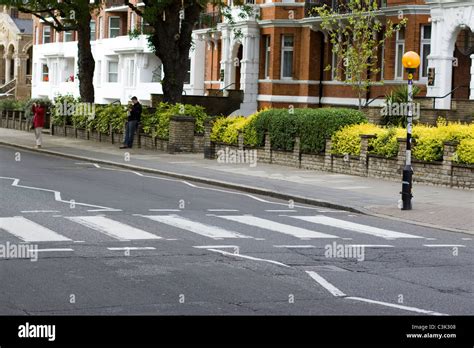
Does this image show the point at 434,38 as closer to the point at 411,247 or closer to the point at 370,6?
the point at 370,6

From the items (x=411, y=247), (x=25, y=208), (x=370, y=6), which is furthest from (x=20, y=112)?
(x=411, y=247)

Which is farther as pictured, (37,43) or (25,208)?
(37,43)

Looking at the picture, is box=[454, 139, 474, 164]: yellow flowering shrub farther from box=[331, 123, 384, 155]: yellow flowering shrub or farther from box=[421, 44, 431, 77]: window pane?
box=[421, 44, 431, 77]: window pane

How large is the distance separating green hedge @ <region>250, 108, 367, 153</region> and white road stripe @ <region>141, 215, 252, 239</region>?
1216 cm

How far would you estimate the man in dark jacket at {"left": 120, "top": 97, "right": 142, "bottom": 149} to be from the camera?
131 feet

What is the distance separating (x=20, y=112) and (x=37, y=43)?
3203 cm

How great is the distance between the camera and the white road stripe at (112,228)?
16.1 metres

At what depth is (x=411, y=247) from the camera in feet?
52.1

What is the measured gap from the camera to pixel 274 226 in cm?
1797

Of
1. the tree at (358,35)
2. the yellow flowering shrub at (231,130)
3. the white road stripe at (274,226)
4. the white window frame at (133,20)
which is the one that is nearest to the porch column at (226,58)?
the tree at (358,35)

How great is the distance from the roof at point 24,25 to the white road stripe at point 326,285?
82.8 meters

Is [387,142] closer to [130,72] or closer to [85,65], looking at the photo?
[85,65]
